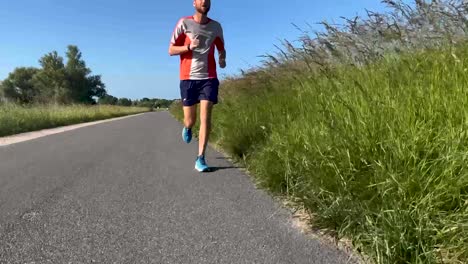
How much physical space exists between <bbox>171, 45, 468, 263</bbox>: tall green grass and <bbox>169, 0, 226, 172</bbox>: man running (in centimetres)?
146

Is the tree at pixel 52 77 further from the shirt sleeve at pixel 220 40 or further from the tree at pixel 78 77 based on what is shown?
the shirt sleeve at pixel 220 40

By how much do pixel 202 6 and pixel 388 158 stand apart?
363cm

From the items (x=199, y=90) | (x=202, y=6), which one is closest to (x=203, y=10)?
(x=202, y=6)

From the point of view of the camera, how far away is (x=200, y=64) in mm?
5422

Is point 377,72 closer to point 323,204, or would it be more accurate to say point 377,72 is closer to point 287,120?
point 287,120

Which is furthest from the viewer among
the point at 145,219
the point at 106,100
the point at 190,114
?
the point at 106,100

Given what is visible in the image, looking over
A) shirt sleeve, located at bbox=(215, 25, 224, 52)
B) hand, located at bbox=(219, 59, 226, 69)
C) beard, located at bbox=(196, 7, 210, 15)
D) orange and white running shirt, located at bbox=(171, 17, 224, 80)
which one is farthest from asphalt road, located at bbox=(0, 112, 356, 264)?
beard, located at bbox=(196, 7, 210, 15)

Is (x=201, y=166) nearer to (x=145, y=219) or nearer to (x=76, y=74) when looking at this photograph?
(x=145, y=219)

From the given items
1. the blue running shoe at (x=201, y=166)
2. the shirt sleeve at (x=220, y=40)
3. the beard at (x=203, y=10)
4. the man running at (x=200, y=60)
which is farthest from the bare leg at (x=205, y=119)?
the beard at (x=203, y=10)

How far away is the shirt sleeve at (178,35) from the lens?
539cm

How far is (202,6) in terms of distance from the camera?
5309 mm

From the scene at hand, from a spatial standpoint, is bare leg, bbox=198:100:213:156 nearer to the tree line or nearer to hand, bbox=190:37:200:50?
hand, bbox=190:37:200:50

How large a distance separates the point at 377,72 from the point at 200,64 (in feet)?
8.09

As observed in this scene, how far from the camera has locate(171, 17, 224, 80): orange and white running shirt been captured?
17.7 feet
